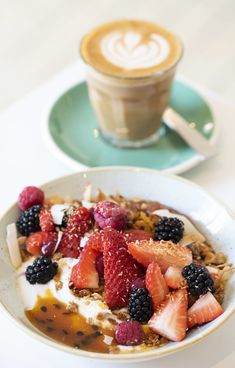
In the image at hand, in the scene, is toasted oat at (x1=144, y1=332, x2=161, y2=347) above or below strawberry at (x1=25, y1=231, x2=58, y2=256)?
below

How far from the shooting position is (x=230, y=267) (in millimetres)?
1443

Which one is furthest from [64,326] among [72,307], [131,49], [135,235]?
[131,49]

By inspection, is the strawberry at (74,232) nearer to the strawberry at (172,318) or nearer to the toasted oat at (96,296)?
the toasted oat at (96,296)

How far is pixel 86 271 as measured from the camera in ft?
4.62

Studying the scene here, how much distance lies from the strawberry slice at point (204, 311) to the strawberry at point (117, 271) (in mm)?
152

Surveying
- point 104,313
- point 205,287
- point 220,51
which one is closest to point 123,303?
point 104,313

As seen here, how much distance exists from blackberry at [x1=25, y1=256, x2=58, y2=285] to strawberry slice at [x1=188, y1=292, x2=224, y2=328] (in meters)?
0.34

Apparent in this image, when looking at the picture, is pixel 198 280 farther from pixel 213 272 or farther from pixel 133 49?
pixel 133 49

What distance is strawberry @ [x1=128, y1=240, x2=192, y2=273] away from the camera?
139cm

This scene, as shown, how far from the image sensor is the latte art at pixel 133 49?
1.98 m

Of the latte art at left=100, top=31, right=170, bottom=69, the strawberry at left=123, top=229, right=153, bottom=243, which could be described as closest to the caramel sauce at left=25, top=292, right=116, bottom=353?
the strawberry at left=123, top=229, right=153, bottom=243

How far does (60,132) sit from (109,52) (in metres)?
0.31

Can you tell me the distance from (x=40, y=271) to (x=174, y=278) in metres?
0.31

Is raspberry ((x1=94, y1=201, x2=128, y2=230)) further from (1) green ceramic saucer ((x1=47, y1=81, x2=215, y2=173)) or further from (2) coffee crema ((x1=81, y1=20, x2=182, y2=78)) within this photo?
(2) coffee crema ((x1=81, y1=20, x2=182, y2=78))
